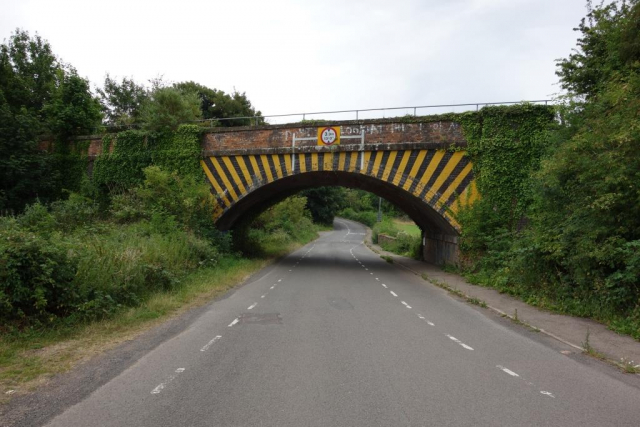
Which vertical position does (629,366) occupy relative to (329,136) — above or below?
below

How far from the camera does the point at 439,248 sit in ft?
72.7

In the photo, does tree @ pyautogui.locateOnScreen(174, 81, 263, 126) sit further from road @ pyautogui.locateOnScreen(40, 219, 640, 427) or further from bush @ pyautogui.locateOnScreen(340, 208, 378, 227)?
bush @ pyautogui.locateOnScreen(340, 208, 378, 227)

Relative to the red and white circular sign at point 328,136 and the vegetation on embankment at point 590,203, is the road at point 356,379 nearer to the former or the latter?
the vegetation on embankment at point 590,203

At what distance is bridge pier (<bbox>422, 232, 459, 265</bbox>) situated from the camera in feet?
63.1

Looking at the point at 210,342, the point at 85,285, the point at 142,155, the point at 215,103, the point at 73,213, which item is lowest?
the point at 210,342

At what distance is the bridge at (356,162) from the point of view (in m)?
18.1

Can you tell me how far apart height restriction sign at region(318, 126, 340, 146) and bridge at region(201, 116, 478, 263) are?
5 cm

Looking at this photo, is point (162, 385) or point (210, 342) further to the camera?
point (210, 342)

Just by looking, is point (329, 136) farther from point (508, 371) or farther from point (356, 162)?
point (508, 371)

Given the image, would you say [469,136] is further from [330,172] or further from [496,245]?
[330,172]

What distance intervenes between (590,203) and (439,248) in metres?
12.6

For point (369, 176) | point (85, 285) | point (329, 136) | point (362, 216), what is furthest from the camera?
point (362, 216)

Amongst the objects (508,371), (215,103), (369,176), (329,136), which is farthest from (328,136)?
(215,103)

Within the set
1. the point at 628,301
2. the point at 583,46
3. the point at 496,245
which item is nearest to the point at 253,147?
the point at 496,245
